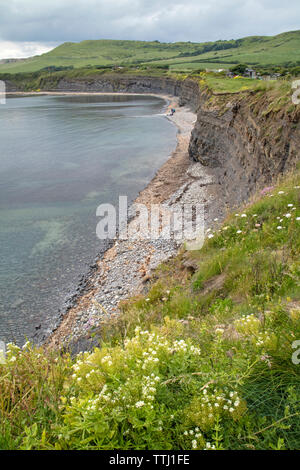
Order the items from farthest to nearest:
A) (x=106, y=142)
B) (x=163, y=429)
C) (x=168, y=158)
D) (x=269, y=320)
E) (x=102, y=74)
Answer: (x=102, y=74) < (x=106, y=142) < (x=168, y=158) < (x=269, y=320) < (x=163, y=429)

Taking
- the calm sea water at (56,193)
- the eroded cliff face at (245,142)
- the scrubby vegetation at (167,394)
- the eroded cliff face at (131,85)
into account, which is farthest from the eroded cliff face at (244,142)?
the eroded cliff face at (131,85)

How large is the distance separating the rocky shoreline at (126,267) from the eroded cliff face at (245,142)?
184 centimetres

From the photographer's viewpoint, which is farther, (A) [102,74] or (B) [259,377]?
(A) [102,74]

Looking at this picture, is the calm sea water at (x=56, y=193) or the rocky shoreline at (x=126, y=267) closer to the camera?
the rocky shoreline at (x=126, y=267)

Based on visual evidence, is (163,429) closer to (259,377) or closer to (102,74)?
(259,377)

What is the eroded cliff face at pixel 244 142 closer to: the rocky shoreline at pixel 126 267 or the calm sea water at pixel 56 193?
the rocky shoreline at pixel 126 267

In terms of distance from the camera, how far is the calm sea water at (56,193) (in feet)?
52.1

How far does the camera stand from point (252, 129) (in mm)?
19844

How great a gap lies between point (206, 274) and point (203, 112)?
28.2 meters

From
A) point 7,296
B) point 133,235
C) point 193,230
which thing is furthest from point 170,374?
point 133,235

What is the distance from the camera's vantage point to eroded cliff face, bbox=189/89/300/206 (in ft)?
50.3

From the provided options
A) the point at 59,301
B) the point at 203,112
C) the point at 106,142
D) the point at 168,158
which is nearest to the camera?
the point at 59,301

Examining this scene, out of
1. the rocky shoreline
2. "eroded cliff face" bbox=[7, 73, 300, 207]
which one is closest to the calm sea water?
the rocky shoreline

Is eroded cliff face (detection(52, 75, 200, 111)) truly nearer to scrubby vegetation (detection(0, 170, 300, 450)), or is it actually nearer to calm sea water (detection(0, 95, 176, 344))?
calm sea water (detection(0, 95, 176, 344))
